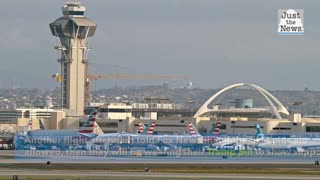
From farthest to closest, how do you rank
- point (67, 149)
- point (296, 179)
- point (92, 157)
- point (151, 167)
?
point (67, 149) < point (92, 157) < point (151, 167) < point (296, 179)

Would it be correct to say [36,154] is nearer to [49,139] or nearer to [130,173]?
[49,139]

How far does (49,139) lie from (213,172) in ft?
192

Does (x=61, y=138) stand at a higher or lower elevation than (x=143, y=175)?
higher

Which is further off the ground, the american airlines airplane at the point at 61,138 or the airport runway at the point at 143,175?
the american airlines airplane at the point at 61,138

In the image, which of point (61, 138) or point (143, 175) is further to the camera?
point (61, 138)

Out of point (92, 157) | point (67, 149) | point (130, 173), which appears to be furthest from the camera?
point (67, 149)

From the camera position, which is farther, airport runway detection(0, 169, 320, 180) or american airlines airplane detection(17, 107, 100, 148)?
american airlines airplane detection(17, 107, 100, 148)

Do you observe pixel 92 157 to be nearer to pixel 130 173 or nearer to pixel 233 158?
pixel 233 158

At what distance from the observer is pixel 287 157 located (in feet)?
442

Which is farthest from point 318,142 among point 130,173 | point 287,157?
point 130,173

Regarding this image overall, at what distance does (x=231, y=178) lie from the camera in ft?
287

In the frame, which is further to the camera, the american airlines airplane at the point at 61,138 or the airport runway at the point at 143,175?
the american airlines airplane at the point at 61,138

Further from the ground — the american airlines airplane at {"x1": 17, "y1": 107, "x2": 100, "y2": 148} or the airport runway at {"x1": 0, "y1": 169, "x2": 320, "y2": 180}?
the american airlines airplane at {"x1": 17, "y1": 107, "x2": 100, "y2": 148}

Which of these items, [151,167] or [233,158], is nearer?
[151,167]
